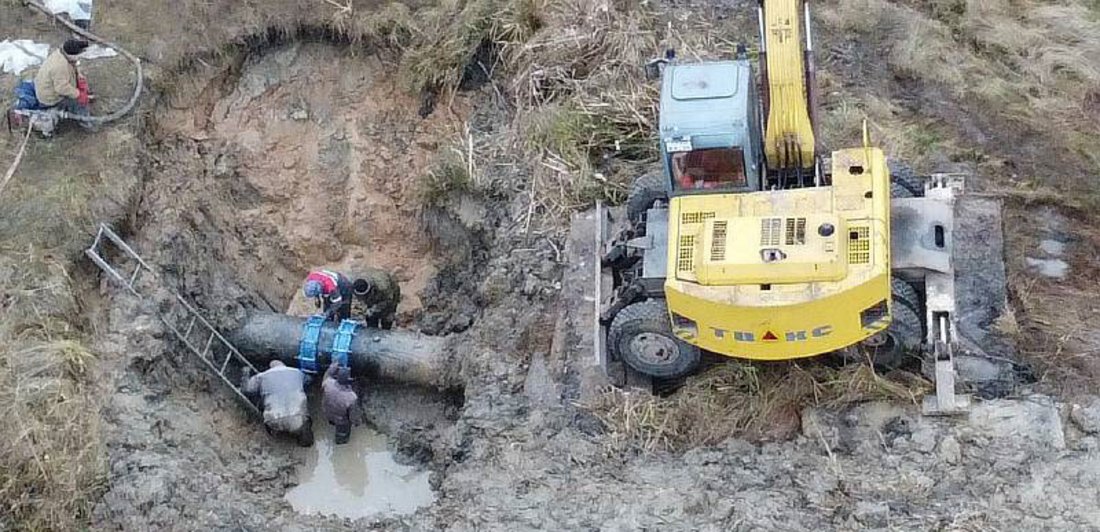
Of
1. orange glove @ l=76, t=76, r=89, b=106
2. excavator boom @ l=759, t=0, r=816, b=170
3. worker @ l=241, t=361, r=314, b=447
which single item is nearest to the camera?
excavator boom @ l=759, t=0, r=816, b=170

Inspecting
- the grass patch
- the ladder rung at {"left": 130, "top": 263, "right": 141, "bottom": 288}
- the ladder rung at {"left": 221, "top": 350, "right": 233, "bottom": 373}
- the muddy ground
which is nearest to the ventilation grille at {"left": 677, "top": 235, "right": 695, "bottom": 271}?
the muddy ground

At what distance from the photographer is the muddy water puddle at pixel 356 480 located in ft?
33.1

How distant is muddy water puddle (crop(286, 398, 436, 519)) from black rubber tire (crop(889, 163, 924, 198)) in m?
4.36

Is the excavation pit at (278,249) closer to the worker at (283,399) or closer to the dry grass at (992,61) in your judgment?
the worker at (283,399)

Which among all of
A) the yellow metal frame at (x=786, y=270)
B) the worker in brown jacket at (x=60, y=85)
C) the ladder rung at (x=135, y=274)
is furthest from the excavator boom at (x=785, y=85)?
the worker in brown jacket at (x=60, y=85)

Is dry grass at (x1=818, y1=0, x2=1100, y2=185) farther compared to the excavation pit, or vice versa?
dry grass at (x1=818, y1=0, x2=1100, y2=185)

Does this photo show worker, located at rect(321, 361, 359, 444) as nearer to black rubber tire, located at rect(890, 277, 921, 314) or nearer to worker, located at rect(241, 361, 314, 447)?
worker, located at rect(241, 361, 314, 447)

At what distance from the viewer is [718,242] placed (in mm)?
8664

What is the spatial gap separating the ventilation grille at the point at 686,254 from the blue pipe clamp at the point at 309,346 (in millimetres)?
3536

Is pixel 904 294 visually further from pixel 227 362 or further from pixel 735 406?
pixel 227 362

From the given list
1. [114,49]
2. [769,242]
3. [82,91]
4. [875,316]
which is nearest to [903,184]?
[875,316]

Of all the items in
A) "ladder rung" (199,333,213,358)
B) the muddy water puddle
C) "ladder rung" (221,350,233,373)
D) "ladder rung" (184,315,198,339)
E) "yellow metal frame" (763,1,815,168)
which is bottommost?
the muddy water puddle

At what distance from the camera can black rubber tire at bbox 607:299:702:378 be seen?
358 inches

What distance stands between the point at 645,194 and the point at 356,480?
3.34 m
